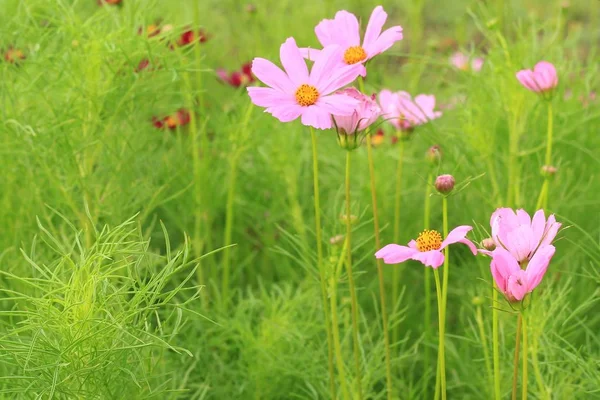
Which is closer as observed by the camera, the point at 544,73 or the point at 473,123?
the point at 544,73

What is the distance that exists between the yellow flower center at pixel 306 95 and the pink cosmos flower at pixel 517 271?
21 centimetres

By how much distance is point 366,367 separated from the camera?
3.30ft

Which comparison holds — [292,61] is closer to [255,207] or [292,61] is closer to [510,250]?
[510,250]

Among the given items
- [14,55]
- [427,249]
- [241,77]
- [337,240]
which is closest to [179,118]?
[241,77]

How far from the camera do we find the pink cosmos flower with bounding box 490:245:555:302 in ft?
2.05

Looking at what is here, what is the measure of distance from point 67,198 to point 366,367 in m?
0.42

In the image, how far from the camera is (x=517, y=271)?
63 cm

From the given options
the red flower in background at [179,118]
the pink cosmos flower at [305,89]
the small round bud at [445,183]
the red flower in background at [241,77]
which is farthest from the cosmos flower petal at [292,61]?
the red flower in background at [241,77]

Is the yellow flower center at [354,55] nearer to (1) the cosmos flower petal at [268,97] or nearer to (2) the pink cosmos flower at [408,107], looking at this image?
(1) the cosmos flower petal at [268,97]

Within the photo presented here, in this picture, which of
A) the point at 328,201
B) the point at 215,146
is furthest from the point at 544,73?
the point at 215,146

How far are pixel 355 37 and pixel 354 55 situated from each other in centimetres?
3

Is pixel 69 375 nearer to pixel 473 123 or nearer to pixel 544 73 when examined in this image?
pixel 544 73

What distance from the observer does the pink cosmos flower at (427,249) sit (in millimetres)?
634

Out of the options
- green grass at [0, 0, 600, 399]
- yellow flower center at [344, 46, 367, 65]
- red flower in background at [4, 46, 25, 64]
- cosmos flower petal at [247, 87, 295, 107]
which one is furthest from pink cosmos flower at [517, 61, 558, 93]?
red flower in background at [4, 46, 25, 64]
